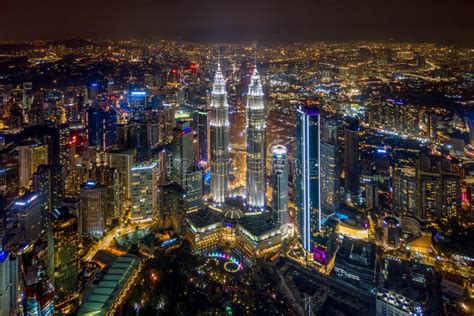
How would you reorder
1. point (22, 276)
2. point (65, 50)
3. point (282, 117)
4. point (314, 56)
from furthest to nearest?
1. point (314, 56)
2. point (65, 50)
3. point (282, 117)
4. point (22, 276)

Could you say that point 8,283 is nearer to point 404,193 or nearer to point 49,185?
point 49,185

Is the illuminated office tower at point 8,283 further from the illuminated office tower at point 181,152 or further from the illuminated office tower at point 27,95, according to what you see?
the illuminated office tower at point 27,95

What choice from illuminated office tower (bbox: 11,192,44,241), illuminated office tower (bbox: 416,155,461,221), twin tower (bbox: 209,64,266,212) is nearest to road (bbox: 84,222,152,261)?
illuminated office tower (bbox: 11,192,44,241)

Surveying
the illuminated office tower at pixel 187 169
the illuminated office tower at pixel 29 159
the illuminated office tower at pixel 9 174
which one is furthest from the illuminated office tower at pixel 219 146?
the illuminated office tower at pixel 9 174

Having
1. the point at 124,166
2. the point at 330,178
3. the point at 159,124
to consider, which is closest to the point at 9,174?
the point at 124,166

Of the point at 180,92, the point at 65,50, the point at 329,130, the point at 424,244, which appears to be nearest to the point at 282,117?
the point at 329,130

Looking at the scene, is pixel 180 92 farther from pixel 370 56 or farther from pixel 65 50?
pixel 370 56
